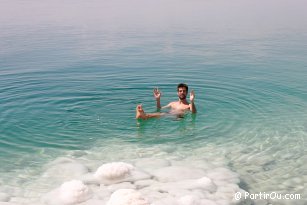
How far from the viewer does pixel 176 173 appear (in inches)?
322

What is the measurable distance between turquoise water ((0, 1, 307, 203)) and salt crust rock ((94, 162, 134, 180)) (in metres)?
1.11

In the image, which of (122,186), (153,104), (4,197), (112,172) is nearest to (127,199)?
(122,186)

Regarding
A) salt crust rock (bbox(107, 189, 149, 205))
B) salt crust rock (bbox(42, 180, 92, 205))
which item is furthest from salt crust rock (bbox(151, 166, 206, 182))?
salt crust rock (bbox(42, 180, 92, 205))

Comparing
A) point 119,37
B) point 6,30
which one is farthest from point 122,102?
point 6,30

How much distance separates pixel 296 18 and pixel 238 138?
104 ft

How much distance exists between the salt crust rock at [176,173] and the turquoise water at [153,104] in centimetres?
92

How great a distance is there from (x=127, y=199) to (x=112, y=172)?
1474 millimetres

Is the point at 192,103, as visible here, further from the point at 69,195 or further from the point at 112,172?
the point at 69,195

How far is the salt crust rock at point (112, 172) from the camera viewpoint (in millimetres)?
7941

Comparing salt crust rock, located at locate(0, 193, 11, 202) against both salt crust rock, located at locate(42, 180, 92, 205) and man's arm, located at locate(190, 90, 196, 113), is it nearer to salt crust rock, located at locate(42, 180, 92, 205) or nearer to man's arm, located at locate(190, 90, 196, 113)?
salt crust rock, located at locate(42, 180, 92, 205)

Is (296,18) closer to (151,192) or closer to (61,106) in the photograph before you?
(61,106)

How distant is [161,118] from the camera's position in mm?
11633

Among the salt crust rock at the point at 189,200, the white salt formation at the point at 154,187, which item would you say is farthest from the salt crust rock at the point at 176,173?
the salt crust rock at the point at 189,200

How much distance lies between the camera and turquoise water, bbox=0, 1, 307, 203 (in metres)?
9.27
